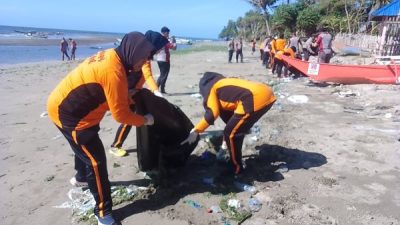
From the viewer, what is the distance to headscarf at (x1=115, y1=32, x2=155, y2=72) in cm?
308

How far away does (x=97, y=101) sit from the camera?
10.3 ft

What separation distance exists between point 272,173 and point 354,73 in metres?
6.91

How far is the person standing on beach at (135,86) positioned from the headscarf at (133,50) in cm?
37

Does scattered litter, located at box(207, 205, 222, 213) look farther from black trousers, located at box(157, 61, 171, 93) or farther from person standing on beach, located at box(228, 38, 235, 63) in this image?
person standing on beach, located at box(228, 38, 235, 63)

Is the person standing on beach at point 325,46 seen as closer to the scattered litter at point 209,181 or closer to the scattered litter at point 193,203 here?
the scattered litter at point 209,181

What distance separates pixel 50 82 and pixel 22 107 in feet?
15.9

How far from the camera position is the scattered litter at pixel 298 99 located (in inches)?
330

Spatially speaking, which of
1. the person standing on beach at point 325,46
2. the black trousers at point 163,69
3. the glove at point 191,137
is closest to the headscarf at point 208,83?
the glove at point 191,137

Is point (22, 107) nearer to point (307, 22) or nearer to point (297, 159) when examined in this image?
point (297, 159)

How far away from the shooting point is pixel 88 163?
3283 mm

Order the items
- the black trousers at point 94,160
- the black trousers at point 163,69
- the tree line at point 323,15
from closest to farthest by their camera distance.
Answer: the black trousers at point 94,160 → the black trousers at point 163,69 → the tree line at point 323,15

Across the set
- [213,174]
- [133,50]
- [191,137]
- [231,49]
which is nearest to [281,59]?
[213,174]

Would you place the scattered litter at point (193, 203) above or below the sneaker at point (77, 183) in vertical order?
below

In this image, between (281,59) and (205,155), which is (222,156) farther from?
(281,59)
